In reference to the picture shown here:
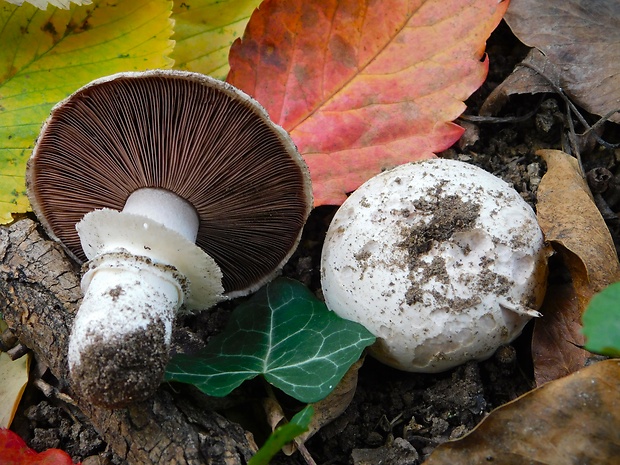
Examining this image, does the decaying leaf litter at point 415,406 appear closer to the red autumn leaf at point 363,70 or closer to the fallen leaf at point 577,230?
the fallen leaf at point 577,230

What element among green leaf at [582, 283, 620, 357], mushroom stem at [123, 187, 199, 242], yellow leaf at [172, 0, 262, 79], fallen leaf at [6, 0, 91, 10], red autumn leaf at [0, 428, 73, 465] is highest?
fallen leaf at [6, 0, 91, 10]

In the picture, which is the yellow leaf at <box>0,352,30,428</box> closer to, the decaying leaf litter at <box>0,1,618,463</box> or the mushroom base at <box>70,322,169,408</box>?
the decaying leaf litter at <box>0,1,618,463</box>

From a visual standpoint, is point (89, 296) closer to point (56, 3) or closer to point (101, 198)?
point (101, 198)

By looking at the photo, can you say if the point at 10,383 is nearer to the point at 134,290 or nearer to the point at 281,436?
the point at 134,290

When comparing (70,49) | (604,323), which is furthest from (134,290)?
(604,323)

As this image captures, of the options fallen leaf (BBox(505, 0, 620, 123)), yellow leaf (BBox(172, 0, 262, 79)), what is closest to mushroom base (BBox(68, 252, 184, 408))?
yellow leaf (BBox(172, 0, 262, 79))

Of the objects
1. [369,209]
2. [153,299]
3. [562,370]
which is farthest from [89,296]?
[562,370]
